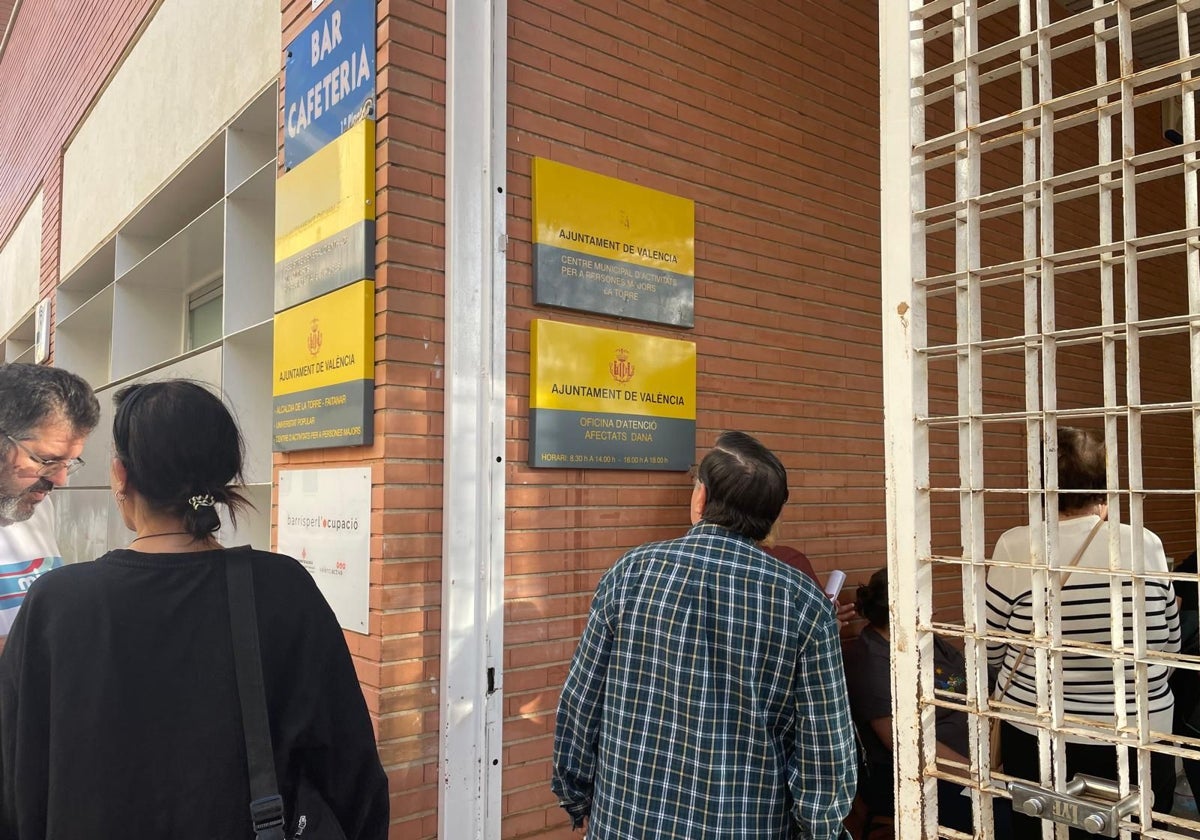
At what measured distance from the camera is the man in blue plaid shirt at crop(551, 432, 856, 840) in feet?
5.99

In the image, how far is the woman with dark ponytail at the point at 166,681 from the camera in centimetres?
139

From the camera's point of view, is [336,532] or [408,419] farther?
[336,532]

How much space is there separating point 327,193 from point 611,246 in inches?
43.0

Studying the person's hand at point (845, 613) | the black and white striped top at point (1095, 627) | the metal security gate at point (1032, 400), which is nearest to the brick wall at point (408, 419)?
the metal security gate at point (1032, 400)

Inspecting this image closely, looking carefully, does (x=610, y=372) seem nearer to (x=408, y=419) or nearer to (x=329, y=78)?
(x=408, y=419)

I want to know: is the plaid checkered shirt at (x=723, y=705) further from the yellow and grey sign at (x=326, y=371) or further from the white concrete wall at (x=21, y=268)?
the white concrete wall at (x=21, y=268)

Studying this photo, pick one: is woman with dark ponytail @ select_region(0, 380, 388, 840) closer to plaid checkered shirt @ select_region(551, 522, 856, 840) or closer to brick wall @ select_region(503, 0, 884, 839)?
plaid checkered shirt @ select_region(551, 522, 856, 840)

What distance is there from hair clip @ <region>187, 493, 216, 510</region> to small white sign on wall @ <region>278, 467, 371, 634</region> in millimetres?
Answer: 1141

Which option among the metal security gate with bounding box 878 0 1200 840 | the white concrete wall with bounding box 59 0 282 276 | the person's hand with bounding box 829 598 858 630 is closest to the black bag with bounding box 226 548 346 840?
the metal security gate with bounding box 878 0 1200 840

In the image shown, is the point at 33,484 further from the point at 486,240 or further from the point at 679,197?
the point at 679,197

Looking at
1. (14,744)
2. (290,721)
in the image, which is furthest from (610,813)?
(14,744)

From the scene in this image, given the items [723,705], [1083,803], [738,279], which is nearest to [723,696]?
[723,705]

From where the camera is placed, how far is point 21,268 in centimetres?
938

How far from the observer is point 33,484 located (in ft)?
8.09
